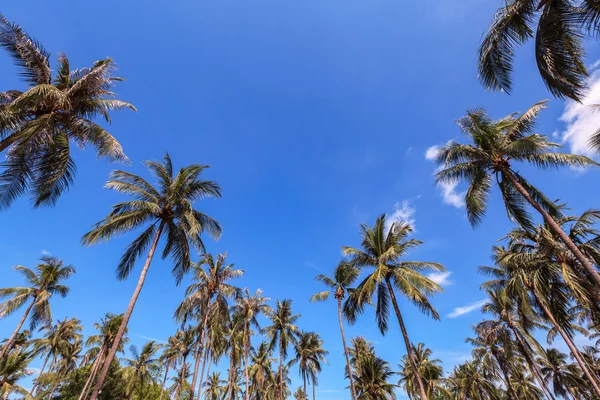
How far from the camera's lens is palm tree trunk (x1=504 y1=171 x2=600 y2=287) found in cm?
1013

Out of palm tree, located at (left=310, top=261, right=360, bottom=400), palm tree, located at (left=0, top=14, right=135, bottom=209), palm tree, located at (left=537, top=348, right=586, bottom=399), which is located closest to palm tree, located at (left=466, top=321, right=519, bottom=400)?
palm tree, located at (left=537, top=348, right=586, bottom=399)

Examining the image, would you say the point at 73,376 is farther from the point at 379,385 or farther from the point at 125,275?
the point at 379,385

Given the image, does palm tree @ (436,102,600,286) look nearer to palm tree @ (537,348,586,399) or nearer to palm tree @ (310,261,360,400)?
palm tree @ (310,261,360,400)

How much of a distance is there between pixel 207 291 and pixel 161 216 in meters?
11.8

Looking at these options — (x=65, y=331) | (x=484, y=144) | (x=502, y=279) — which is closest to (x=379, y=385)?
(x=502, y=279)

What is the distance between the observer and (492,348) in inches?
1292

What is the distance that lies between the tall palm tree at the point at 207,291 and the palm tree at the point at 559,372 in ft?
130

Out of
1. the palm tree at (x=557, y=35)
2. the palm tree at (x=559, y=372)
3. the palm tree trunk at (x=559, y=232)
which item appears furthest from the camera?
the palm tree at (x=559, y=372)

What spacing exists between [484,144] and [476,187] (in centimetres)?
255

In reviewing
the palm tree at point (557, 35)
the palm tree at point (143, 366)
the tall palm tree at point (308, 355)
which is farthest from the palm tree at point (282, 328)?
the palm tree at point (557, 35)

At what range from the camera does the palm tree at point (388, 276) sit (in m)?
16.1

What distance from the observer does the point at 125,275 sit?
1583 cm

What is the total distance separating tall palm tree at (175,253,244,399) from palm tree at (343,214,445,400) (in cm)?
1145

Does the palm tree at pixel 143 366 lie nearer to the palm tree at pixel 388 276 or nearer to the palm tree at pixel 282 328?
the palm tree at pixel 282 328
